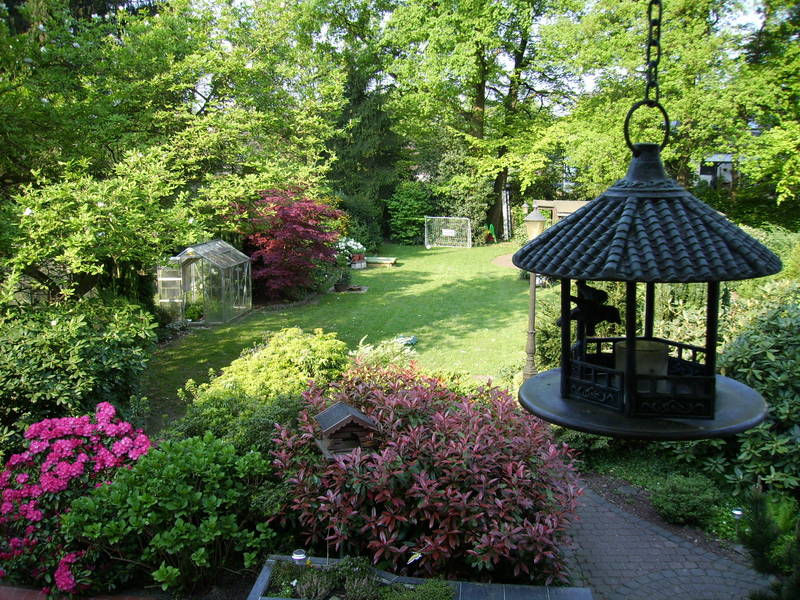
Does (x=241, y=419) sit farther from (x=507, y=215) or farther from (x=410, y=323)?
(x=507, y=215)

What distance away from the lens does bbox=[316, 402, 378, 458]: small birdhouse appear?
506 centimetres

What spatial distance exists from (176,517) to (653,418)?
3.99 meters

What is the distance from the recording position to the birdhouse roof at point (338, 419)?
5.03 metres

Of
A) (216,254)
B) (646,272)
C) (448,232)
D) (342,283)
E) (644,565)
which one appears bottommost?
(644,565)

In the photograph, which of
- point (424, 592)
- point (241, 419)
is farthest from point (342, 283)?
point (424, 592)

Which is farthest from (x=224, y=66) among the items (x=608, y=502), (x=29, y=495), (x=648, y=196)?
(x=648, y=196)

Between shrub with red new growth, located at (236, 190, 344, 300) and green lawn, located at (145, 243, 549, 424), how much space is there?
3.05 ft

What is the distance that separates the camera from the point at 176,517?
5.03m

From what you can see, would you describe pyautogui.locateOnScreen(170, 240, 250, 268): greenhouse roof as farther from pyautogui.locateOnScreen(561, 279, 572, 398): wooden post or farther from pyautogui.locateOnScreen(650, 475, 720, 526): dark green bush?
pyautogui.locateOnScreen(561, 279, 572, 398): wooden post

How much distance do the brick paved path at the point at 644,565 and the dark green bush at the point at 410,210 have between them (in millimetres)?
25042

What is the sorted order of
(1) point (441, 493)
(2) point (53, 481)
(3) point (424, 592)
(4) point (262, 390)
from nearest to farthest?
1. (3) point (424, 592)
2. (1) point (441, 493)
3. (2) point (53, 481)
4. (4) point (262, 390)

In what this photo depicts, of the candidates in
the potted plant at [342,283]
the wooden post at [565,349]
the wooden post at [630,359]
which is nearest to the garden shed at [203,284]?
the potted plant at [342,283]

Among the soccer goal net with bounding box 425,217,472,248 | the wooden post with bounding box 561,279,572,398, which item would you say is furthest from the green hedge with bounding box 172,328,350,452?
the soccer goal net with bounding box 425,217,472,248

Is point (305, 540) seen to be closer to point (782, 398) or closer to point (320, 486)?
point (320, 486)
